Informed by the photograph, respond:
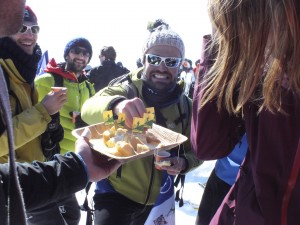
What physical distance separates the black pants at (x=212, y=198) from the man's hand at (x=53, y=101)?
1.27 m

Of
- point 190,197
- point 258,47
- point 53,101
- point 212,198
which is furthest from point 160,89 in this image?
point 190,197

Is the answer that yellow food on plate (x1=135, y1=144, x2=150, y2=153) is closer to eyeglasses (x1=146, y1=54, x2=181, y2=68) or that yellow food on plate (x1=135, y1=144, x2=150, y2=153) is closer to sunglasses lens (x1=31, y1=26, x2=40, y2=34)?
eyeglasses (x1=146, y1=54, x2=181, y2=68)

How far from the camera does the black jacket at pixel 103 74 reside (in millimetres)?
6879

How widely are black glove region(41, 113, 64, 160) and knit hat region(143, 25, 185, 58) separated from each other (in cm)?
88

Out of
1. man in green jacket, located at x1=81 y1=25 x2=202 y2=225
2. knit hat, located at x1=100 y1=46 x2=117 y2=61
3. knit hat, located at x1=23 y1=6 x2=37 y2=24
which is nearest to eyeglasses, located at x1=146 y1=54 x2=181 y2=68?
man in green jacket, located at x1=81 y1=25 x2=202 y2=225

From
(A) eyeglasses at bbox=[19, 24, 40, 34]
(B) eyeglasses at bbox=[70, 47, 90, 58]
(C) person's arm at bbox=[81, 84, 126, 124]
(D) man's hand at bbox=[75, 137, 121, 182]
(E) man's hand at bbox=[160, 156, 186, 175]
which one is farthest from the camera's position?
(B) eyeglasses at bbox=[70, 47, 90, 58]

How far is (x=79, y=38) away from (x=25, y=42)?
63.4 inches

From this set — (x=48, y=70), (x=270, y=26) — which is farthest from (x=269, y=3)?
(x=48, y=70)

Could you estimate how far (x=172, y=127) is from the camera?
267 cm

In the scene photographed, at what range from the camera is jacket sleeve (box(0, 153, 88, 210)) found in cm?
149

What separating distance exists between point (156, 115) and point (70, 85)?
1442 mm

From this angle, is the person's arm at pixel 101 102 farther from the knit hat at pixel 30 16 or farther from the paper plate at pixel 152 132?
the knit hat at pixel 30 16

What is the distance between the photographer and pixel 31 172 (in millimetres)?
1503

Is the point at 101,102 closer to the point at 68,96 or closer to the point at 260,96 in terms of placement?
the point at 260,96
